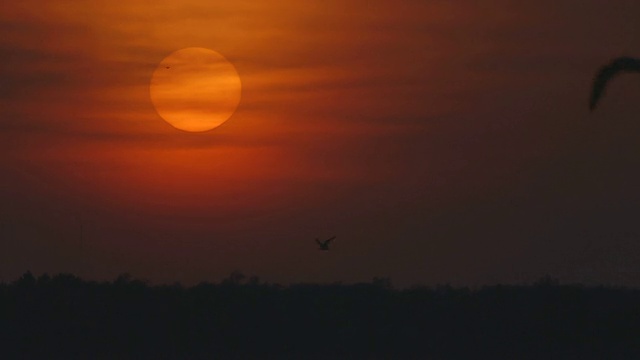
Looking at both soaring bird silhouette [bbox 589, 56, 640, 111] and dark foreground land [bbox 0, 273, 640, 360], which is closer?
soaring bird silhouette [bbox 589, 56, 640, 111]

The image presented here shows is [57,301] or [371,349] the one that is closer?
[371,349]

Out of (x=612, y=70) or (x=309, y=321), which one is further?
(x=309, y=321)

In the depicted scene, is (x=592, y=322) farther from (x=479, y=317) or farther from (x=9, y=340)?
(x=9, y=340)

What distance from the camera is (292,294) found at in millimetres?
43656

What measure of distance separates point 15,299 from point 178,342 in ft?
22.4

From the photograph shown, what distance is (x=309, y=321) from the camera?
41.1 metres

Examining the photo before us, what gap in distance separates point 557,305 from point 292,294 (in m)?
7.95

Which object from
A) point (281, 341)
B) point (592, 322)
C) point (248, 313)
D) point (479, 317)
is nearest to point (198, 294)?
point (248, 313)

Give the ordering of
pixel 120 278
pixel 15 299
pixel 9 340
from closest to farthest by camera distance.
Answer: pixel 9 340 → pixel 15 299 → pixel 120 278

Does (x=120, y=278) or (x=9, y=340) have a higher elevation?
(x=120, y=278)

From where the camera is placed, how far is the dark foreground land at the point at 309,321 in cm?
3669

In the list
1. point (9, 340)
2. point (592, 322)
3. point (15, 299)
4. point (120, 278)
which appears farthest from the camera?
point (120, 278)

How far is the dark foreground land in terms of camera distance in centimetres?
3669

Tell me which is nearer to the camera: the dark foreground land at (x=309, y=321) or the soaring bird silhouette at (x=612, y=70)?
the soaring bird silhouette at (x=612, y=70)
